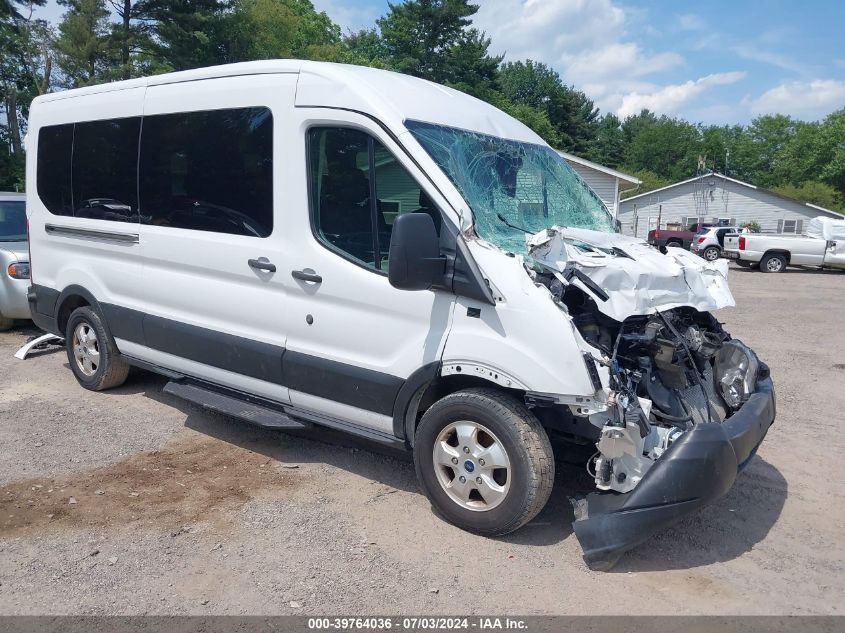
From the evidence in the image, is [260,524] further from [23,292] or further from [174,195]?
[23,292]

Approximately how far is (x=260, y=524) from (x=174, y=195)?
8.43 feet

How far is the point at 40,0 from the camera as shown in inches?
1337

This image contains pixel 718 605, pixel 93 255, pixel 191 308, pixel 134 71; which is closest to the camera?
pixel 718 605

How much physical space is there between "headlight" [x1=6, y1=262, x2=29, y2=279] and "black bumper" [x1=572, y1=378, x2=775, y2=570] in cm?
763

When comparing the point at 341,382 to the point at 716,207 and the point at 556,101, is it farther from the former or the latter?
the point at 556,101

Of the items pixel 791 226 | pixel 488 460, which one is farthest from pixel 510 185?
pixel 791 226

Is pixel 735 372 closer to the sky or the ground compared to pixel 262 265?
closer to the ground

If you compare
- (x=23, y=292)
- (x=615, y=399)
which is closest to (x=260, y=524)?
(x=615, y=399)

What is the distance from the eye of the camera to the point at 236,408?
15.8 ft

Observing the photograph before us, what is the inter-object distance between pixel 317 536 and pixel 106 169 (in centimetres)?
368

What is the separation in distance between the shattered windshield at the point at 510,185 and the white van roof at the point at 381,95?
0.10m

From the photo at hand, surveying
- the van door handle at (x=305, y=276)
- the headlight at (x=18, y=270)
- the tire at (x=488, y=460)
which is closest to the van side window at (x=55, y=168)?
the headlight at (x=18, y=270)

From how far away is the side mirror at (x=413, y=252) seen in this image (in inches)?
140

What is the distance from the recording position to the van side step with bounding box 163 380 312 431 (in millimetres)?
4629
